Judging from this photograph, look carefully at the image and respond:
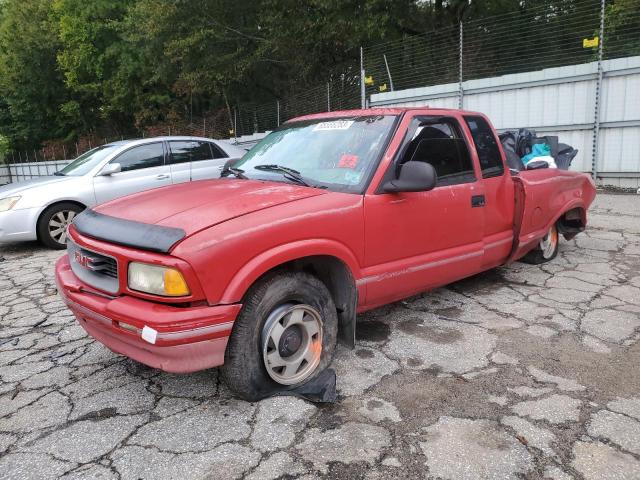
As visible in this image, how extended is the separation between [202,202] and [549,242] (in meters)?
4.15

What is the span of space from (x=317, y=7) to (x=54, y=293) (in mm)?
15030

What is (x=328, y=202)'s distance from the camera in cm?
304

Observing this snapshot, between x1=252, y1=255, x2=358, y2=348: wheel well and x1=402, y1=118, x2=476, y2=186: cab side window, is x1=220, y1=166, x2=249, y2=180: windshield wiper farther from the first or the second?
x1=402, y1=118, x2=476, y2=186: cab side window

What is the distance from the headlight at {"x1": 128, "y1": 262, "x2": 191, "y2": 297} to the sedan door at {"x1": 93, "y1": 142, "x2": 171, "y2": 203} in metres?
5.05

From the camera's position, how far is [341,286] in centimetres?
316

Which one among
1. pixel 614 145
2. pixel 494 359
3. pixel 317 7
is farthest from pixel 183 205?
pixel 317 7

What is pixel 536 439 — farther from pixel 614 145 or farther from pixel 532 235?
pixel 614 145

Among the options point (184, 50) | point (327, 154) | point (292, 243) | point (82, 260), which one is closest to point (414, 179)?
point (327, 154)

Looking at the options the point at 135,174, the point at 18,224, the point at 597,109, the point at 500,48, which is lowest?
the point at 18,224

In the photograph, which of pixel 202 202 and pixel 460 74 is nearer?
pixel 202 202

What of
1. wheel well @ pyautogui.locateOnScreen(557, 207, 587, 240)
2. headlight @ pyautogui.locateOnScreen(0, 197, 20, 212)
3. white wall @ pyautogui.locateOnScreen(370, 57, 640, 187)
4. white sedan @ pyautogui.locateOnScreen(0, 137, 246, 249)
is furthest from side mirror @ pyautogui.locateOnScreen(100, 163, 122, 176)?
white wall @ pyautogui.locateOnScreen(370, 57, 640, 187)

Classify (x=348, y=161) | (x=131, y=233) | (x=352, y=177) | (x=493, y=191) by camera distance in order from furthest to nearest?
(x=493, y=191) < (x=348, y=161) < (x=352, y=177) < (x=131, y=233)

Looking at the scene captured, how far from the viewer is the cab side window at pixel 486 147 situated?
413cm

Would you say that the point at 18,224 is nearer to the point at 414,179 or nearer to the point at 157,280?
the point at 157,280
